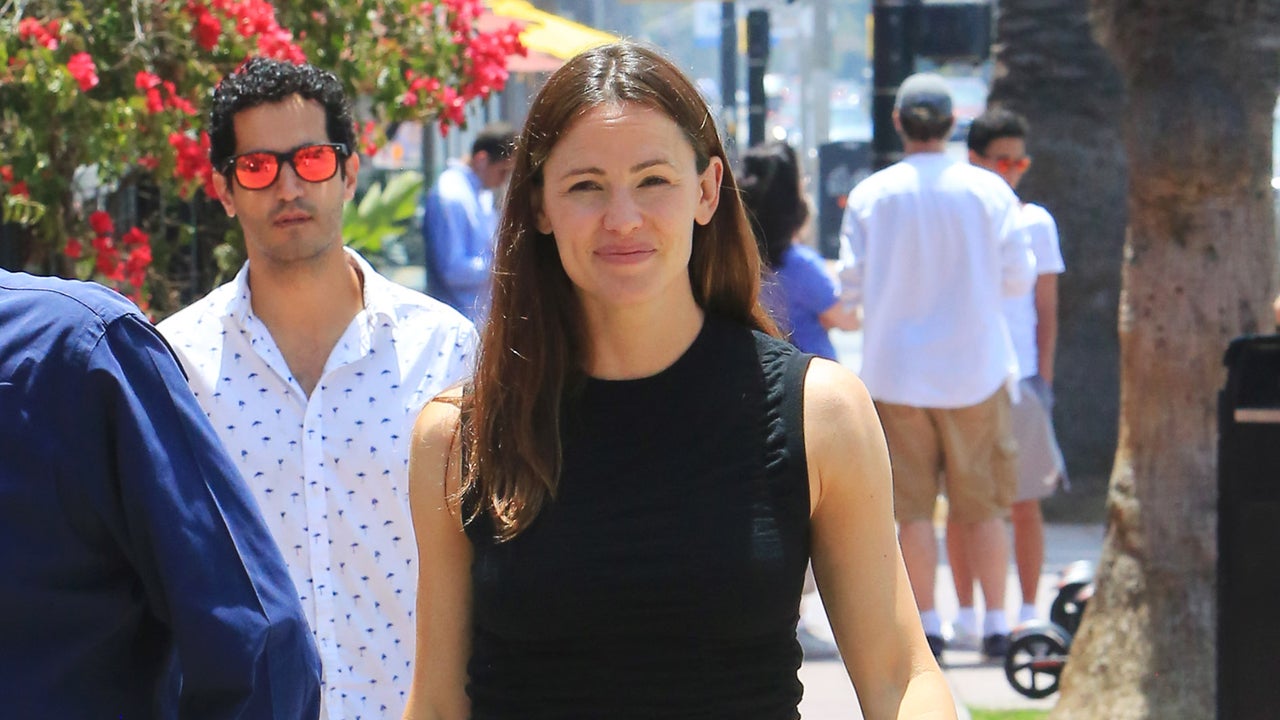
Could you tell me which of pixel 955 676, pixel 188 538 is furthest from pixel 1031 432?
pixel 188 538

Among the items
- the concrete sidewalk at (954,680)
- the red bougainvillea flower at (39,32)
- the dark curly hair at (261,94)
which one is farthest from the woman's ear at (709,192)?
the concrete sidewalk at (954,680)

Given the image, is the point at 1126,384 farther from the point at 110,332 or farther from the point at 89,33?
the point at 110,332

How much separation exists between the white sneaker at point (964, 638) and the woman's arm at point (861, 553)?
5.21 metres

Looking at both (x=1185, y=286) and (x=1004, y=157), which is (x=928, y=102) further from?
(x=1185, y=286)

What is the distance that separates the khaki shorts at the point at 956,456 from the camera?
7.05m

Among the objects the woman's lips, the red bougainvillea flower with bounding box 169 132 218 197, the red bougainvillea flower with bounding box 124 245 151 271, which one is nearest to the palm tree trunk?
the red bougainvillea flower with bounding box 169 132 218 197

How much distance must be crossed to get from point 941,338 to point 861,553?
15.5ft

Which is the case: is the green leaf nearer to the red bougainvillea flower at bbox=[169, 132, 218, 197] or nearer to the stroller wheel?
the red bougainvillea flower at bbox=[169, 132, 218, 197]

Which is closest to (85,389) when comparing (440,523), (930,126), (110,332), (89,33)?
(110,332)

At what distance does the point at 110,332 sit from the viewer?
1.90 meters

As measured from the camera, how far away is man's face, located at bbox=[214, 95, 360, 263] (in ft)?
11.7

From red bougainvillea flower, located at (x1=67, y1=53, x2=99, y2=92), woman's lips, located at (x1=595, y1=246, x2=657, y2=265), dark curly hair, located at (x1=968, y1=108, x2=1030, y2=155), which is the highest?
red bougainvillea flower, located at (x1=67, y1=53, x2=99, y2=92)

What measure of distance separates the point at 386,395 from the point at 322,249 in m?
0.36

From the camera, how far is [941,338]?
23.0ft
